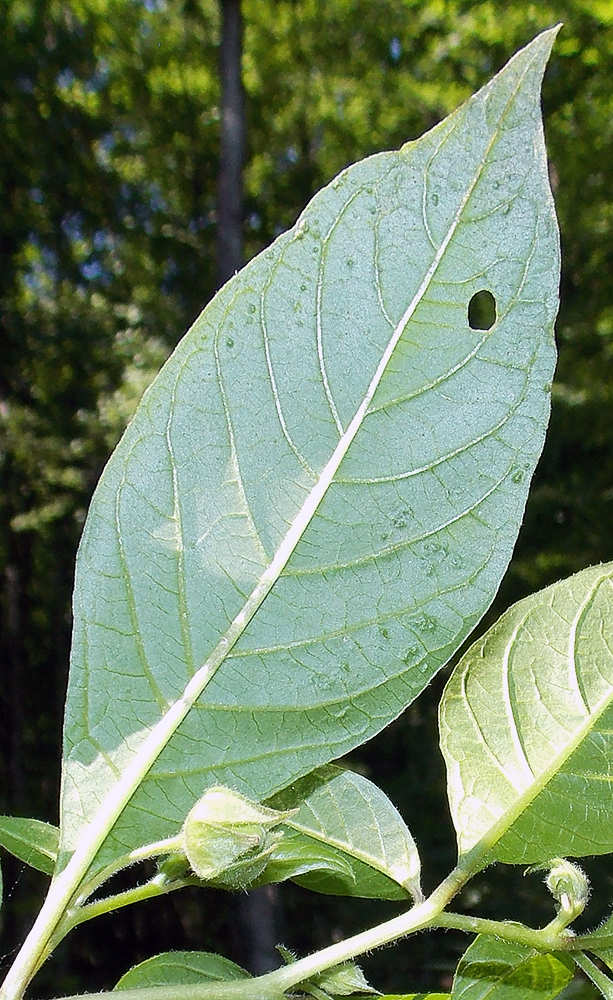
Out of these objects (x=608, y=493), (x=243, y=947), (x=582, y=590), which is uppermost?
→ (x=582, y=590)

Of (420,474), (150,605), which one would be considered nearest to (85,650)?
(150,605)

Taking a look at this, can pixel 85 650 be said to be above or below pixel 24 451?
below

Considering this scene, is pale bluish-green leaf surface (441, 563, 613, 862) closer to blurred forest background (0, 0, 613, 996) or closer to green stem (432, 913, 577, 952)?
green stem (432, 913, 577, 952)

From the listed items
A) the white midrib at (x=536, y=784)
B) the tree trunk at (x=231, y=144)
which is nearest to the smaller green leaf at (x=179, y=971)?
the white midrib at (x=536, y=784)

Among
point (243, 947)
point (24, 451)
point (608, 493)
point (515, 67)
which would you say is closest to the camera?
point (515, 67)

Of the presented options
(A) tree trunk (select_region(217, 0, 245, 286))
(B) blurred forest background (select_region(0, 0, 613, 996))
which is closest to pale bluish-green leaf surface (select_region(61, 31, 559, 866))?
(B) blurred forest background (select_region(0, 0, 613, 996))

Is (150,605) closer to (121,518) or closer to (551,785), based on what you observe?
(121,518)

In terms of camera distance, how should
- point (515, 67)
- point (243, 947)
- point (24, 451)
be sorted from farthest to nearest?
1. point (24, 451)
2. point (243, 947)
3. point (515, 67)
